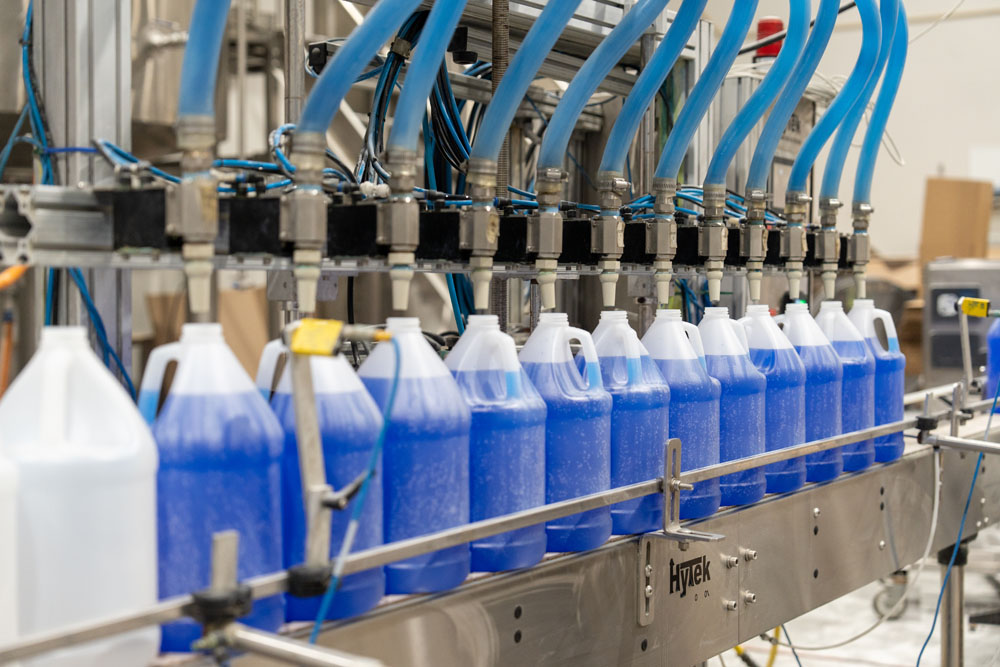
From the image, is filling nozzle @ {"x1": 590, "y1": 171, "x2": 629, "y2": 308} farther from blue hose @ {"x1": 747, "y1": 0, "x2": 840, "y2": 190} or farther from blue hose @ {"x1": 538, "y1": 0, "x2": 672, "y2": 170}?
blue hose @ {"x1": 747, "y1": 0, "x2": 840, "y2": 190}

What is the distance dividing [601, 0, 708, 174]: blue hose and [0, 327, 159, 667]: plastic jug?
0.77 metres

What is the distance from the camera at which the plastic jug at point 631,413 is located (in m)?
1.20

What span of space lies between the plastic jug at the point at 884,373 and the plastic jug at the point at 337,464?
1.05 meters

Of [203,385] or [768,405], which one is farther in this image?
[768,405]

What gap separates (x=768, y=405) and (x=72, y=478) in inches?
39.5

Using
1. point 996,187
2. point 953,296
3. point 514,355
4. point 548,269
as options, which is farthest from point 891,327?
point 996,187

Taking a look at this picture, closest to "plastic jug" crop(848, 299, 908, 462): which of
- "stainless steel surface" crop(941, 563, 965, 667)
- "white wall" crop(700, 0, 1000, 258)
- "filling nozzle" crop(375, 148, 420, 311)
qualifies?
"stainless steel surface" crop(941, 563, 965, 667)

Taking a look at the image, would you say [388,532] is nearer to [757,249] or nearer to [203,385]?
[203,385]

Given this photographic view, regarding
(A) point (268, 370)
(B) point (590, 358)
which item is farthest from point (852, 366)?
(A) point (268, 370)

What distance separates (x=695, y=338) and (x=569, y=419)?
0.98ft

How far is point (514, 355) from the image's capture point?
1063 millimetres

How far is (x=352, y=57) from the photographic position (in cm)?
91

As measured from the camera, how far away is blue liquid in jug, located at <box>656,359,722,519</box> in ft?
4.21

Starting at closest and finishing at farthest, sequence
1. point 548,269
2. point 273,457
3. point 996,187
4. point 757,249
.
→ point 273,457 → point 548,269 → point 757,249 → point 996,187
